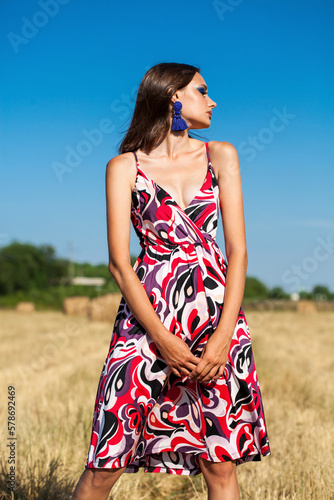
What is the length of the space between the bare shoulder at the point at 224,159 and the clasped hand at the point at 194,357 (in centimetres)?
66

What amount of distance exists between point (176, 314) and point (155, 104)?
83 cm

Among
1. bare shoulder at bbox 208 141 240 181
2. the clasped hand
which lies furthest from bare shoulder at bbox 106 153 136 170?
the clasped hand

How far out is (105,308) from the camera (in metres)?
16.2

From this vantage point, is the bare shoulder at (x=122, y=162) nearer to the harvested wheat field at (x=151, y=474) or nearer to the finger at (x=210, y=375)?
the finger at (x=210, y=375)

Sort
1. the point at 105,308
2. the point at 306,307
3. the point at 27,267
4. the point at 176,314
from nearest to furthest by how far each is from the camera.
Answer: the point at 176,314
the point at 105,308
the point at 306,307
the point at 27,267

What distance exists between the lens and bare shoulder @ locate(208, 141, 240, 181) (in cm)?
217

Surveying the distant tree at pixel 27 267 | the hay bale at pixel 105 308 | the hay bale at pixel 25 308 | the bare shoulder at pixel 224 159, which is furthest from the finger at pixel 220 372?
the distant tree at pixel 27 267

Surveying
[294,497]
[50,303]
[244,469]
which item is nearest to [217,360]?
[294,497]

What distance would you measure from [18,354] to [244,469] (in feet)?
23.7

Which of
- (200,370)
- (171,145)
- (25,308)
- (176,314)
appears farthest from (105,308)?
(200,370)

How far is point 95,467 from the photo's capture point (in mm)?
1925

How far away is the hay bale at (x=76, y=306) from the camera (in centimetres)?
2121

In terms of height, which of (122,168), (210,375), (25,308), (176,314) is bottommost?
(25,308)

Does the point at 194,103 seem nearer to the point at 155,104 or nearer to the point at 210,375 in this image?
the point at 155,104
